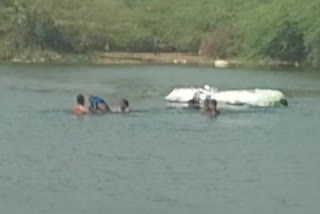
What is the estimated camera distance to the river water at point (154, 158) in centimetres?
2692

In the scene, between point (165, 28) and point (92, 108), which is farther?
point (165, 28)

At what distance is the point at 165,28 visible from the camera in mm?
106688

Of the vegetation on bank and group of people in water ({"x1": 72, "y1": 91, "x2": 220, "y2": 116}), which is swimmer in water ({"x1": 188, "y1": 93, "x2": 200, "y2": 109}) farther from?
the vegetation on bank

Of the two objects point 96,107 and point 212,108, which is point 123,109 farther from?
point 212,108

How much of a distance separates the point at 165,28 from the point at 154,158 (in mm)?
73266

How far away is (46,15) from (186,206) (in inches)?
2990

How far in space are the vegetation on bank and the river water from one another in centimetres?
3627

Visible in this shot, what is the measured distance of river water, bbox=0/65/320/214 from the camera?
2692 centimetres

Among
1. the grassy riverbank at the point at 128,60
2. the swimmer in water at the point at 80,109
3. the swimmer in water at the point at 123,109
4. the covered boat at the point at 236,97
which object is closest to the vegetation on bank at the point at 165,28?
the grassy riverbank at the point at 128,60

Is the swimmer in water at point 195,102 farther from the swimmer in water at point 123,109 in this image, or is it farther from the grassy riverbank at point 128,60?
the grassy riverbank at point 128,60

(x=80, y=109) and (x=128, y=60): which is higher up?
(x=80, y=109)

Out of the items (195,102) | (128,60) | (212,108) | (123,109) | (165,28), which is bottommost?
(128,60)

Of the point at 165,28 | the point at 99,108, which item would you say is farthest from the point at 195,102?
the point at 165,28

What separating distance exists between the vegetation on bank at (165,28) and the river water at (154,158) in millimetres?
36272
